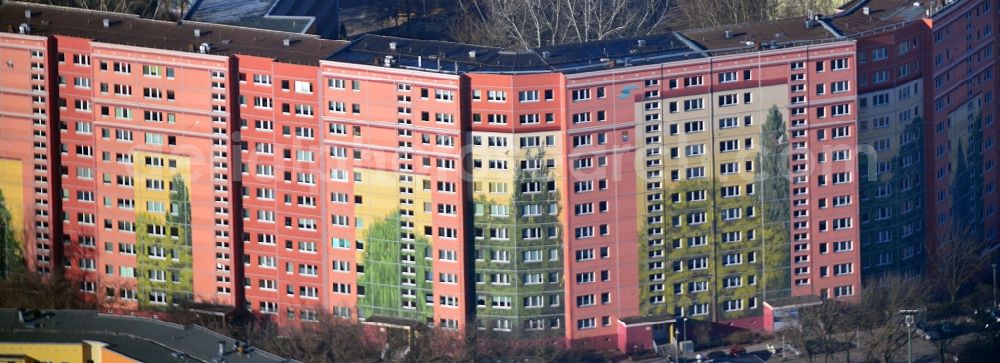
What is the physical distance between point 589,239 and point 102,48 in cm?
2182

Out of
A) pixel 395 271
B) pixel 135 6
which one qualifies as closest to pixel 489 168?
pixel 395 271

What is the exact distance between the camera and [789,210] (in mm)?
124688

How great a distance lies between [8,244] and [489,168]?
74.6 feet

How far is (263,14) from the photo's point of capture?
442 ft

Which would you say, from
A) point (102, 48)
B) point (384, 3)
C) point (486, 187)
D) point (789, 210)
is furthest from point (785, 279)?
point (384, 3)

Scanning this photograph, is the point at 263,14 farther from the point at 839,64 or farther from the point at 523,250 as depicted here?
the point at 839,64

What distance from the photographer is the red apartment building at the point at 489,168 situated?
121562 mm

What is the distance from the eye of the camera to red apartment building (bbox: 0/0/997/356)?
399ft

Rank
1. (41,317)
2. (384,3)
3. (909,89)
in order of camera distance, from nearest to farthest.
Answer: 1. (41,317)
2. (909,89)
3. (384,3)

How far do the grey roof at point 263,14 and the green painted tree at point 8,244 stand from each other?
12018mm

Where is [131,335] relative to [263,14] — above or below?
below

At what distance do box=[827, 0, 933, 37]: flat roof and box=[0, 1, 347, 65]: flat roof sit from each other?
68.7ft

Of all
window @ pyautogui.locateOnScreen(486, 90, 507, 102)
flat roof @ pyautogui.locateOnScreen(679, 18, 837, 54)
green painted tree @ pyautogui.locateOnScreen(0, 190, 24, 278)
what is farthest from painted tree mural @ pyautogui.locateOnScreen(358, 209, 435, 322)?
green painted tree @ pyautogui.locateOnScreen(0, 190, 24, 278)

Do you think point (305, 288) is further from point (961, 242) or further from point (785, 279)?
point (961, 242)
